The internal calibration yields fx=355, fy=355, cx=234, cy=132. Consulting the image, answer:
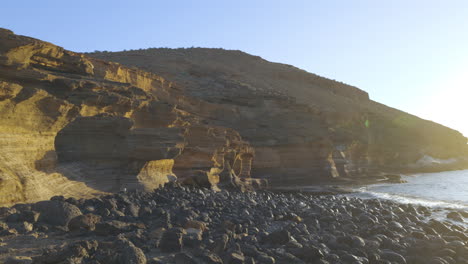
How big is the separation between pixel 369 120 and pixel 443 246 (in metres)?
55.4

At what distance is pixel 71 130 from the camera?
13516 millimetres

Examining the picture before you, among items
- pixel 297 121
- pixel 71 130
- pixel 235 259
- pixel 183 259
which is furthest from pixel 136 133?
pixel 297 121

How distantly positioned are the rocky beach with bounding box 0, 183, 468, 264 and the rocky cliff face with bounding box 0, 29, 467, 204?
2.37m

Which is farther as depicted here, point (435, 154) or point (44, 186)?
point (435, 154)

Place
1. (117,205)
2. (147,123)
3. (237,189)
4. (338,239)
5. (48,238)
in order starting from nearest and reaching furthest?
(48,238) → (338,239) → (117,205) → (147,123) → (237,189)

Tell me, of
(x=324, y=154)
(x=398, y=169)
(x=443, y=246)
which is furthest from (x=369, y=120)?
(x=443, y=246)

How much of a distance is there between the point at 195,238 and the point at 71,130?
28.1 feet

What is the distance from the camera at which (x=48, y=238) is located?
6.79m

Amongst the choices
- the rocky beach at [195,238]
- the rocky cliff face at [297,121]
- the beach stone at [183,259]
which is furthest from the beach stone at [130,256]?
the rocky cliff face at [297,121]

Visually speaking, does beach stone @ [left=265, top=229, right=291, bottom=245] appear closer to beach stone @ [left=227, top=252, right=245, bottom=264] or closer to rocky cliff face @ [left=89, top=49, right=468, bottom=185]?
beach stone @ [left=227, top=252, right=245, bottom=264]

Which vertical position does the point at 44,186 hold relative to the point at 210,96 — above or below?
below

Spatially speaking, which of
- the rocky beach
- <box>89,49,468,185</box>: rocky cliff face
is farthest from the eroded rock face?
<box>89,49,468,185</box>: rocky cliff face

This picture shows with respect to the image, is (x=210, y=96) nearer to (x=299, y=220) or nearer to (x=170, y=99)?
(x=170, y=99)

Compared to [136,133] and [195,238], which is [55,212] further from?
[136,133]
